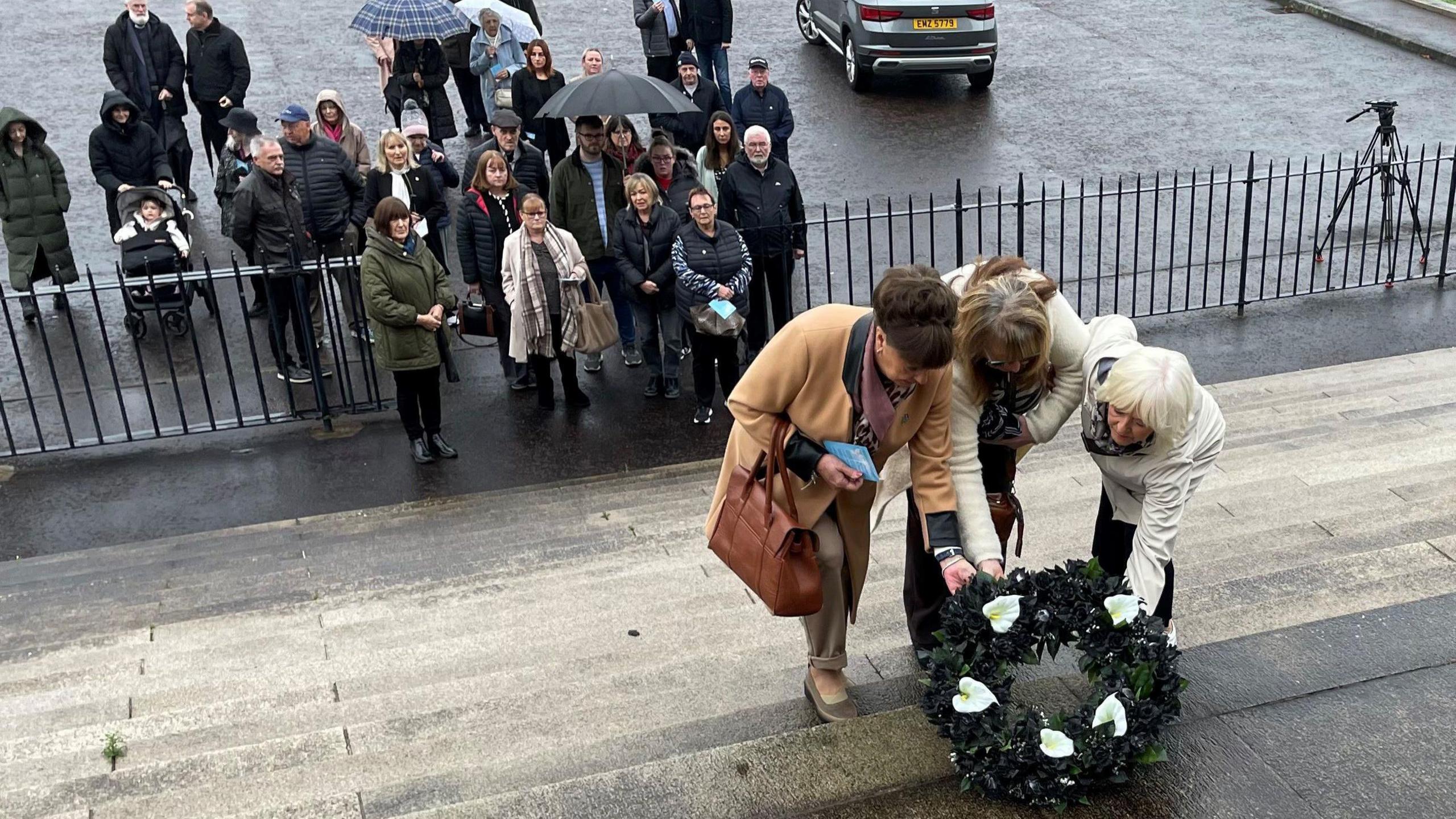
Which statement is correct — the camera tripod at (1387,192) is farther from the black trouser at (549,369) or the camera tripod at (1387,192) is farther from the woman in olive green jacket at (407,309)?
the woman in olive green jacket at (407,309)

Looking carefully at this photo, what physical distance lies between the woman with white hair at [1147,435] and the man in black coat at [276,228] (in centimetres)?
636

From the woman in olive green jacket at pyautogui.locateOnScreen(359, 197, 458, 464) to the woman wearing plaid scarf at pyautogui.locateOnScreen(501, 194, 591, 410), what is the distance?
50 cm

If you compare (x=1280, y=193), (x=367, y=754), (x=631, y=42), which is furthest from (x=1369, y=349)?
(x=631, y=42)

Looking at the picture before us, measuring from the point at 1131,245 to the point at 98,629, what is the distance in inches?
356

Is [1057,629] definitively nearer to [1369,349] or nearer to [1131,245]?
[1369,349]

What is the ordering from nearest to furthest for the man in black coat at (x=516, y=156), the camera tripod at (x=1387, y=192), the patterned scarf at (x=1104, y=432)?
the patterned scarf at (x=1104, y=432) < the man in black coat at (x=516, y=156) < the camera tripod at (x=1387, y=192)

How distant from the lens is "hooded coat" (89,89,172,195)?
10.7 m

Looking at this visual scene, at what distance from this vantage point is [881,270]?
1147 centimetres

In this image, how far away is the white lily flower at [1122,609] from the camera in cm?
361

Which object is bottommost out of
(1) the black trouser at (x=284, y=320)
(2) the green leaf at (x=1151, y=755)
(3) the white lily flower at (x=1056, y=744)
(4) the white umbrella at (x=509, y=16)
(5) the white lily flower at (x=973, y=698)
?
(1) the black trouser at (x=284, y=320)

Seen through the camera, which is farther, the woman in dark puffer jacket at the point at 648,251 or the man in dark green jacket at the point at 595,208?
the man in dark green jacket at the point at 595,208

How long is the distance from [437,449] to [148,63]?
6269 mm

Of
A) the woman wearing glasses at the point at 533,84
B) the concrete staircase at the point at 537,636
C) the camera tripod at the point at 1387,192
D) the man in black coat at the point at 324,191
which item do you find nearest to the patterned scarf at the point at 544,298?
the concrete staircase at the point at 537,636

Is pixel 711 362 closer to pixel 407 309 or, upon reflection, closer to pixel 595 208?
pixel 595 208
